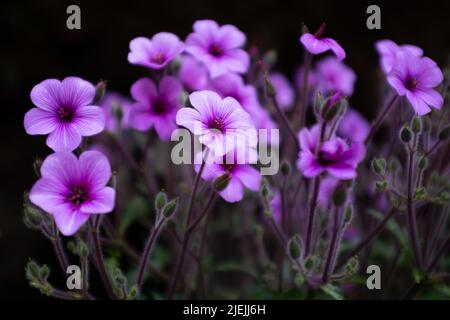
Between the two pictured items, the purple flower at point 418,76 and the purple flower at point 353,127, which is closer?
the purple flower at point 418,76

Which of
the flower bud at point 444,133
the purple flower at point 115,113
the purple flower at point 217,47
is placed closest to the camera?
the flower bud at point 444,133

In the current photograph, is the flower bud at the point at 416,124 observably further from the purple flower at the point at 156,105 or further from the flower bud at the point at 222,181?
the purple flower at the point at 156,105

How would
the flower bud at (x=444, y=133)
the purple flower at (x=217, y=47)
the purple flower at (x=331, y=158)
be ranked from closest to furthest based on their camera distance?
1. the purple flower at (x=331, y=158)
2. the flower bud at (x=444, y=133)
3. the purple flower at (x=217, y=47)

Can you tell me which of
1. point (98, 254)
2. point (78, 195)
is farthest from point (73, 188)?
point (98, 254)

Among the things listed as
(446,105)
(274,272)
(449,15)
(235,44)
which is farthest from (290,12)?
(274,272)

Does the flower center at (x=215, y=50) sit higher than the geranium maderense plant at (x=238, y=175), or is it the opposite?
the flower center at (x=215, y=50)

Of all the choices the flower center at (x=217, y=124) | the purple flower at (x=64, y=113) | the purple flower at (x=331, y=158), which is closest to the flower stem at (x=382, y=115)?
the purple flower at (x=331, y=158)

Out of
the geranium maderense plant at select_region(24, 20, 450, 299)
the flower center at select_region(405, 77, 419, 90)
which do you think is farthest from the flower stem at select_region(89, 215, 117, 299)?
the flower center at select_region(405, 77, 419, 90)

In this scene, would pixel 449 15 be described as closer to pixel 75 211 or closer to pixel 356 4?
pixel 356 4
